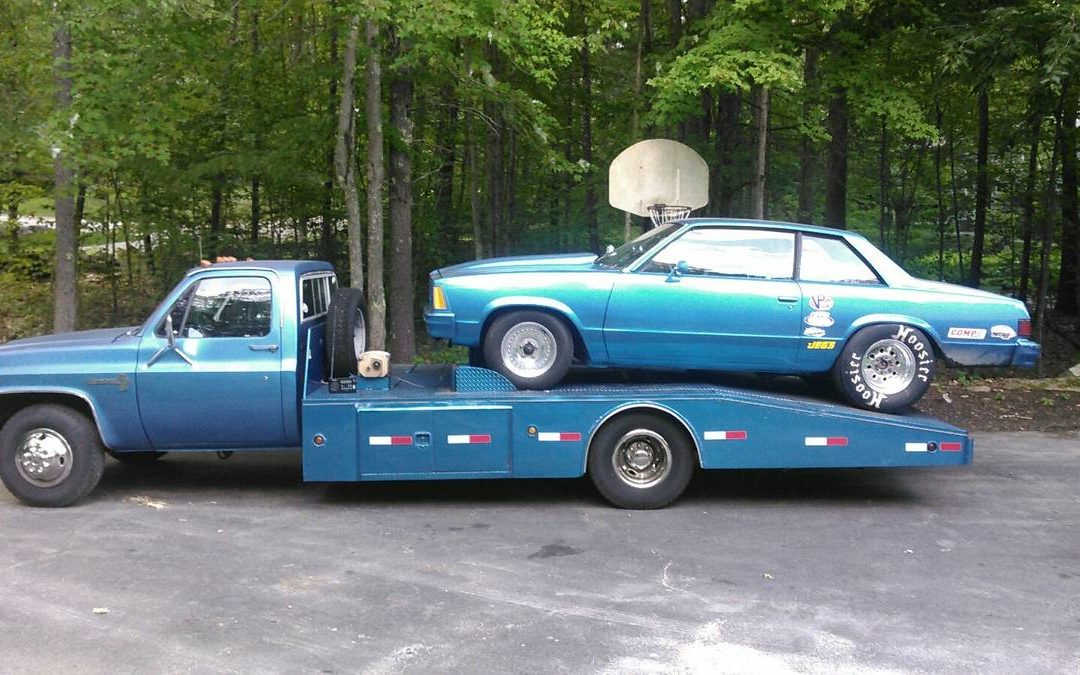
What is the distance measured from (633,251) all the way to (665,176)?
5.52m

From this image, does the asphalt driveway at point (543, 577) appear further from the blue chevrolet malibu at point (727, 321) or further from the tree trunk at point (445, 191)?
the tree trunk at point (445, 191)

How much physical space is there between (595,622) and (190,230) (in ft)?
55.1

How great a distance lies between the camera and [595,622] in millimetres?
5211

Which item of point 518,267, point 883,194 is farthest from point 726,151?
point 518,267

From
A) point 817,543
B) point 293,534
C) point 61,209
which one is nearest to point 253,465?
point 293,534

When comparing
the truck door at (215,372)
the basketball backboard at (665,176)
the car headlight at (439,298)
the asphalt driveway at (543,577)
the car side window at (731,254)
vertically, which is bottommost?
the asphalt driveway at (543,577)

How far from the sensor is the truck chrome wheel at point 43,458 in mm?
7340

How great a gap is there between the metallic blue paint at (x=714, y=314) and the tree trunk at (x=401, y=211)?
6972 mm

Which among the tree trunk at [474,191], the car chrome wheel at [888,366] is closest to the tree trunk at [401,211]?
the tree trunk at [474,191]

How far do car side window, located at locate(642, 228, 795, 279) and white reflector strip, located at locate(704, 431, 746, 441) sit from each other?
3.99 feet

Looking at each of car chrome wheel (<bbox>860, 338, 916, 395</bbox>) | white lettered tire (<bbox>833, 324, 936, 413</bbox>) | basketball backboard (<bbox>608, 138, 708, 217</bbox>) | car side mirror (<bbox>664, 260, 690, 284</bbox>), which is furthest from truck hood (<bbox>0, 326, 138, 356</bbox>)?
basketball backboard (<bbox>608, 138, 708, 217</bbox>)

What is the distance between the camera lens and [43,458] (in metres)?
7.35

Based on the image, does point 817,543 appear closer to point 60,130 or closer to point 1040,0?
point 1040,0

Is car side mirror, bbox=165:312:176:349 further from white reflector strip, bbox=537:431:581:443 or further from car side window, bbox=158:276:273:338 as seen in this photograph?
white reflector strip, bbox=537:431:581:443
